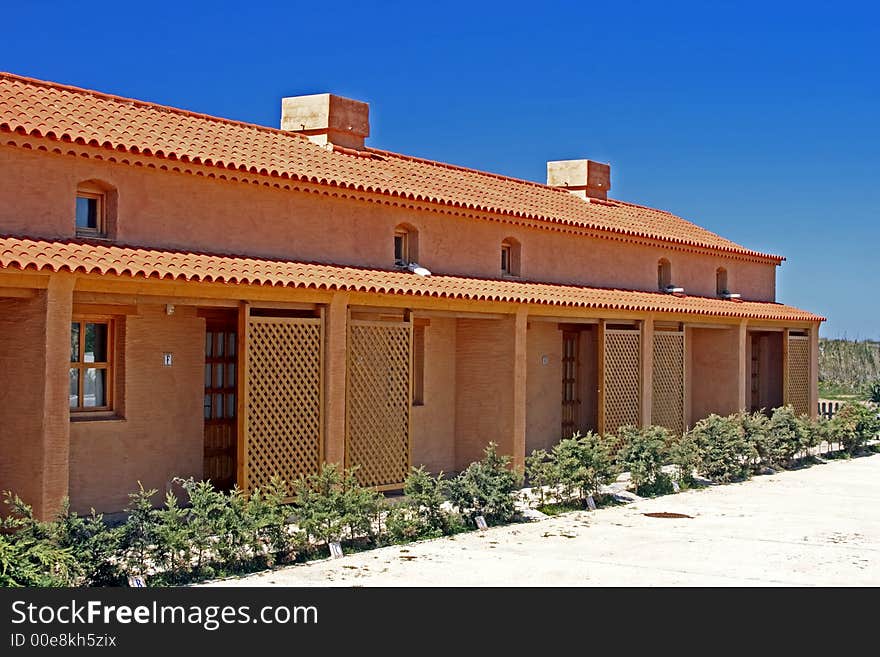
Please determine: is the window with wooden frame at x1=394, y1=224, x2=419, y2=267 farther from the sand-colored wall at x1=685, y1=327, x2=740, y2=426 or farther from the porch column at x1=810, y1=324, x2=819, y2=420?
the porch column at x1=810, y1=324, x2=819, y2=420

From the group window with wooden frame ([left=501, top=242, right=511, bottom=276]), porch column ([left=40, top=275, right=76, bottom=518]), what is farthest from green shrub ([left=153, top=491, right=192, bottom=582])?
window with wooden frame ([left=501, top=242, right=511, bottom=276])

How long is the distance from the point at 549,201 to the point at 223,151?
8703 mm

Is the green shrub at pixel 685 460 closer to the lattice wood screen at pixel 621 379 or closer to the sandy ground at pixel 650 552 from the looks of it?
the sandy ground at pixel 650 552

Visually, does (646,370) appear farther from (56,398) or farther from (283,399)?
(56,398)

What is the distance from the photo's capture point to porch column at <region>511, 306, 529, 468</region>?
57.7ft

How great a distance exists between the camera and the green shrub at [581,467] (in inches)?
621

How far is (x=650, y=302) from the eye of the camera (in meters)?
21.2

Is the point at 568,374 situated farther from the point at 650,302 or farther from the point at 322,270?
the point at 322,270

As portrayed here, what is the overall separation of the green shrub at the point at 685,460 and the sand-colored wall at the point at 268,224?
398 cm

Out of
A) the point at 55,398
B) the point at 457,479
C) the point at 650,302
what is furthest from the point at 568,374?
the point at 55,398

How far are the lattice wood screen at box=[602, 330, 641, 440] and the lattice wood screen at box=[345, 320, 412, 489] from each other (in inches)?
211

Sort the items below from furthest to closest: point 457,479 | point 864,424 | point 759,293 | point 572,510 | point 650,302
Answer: point 759,293 → point 864,424 → point 650,302 → point 572,510 → point 457,479

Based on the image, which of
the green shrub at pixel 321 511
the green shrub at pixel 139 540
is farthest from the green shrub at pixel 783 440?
the green shrub at pixel 139 540

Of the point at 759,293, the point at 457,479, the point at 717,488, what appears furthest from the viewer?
the point at 759,293
